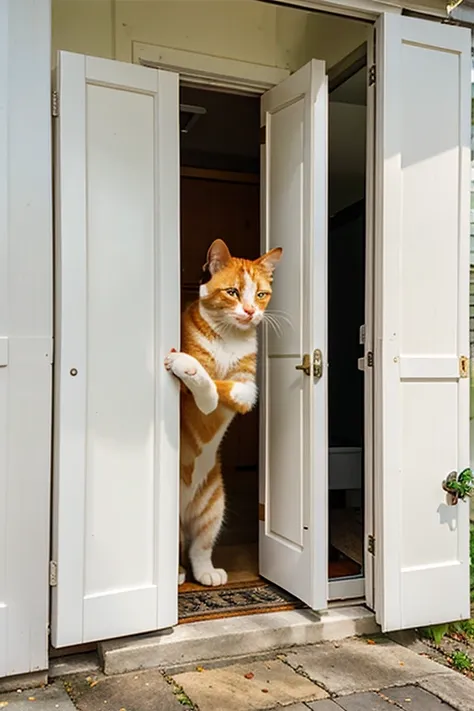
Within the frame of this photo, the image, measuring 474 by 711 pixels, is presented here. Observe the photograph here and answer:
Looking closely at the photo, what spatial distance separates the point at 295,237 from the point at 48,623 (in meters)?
1.77

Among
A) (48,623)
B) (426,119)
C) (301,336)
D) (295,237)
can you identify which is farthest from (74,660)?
(426,119)

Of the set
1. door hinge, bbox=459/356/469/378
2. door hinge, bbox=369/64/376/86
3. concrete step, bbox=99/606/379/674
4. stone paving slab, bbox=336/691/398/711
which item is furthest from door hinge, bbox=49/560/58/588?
door hinge, bbox=369/64/376/86

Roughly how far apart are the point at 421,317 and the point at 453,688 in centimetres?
137

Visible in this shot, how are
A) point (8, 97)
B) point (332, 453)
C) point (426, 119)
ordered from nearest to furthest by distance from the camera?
point (8, 97), point (426, 119), point (332, 453)

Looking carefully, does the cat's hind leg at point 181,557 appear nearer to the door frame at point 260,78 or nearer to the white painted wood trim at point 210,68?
the door frame at point 260,78

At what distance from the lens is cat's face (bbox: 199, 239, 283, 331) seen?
8.80ft

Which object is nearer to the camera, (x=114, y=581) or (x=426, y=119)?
(x=114, y=581)

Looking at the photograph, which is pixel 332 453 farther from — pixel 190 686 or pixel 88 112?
pixel 88 112

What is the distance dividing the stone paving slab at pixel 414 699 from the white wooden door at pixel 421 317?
0.35 m

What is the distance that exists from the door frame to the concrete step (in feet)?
0.35

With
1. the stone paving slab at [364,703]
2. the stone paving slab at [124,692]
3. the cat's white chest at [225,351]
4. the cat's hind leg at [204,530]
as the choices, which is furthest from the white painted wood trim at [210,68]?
the stone paving slab at [364,703]

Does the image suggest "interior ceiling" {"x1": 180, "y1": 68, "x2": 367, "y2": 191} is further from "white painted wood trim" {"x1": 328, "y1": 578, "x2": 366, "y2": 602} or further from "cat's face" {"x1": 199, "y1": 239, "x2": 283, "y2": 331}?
"white painted wood trim" {"x1": 328, "y1": 578, "x2": 366, "y2": 602}

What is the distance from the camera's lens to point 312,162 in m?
2.62

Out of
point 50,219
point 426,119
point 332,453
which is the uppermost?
point 426,119
